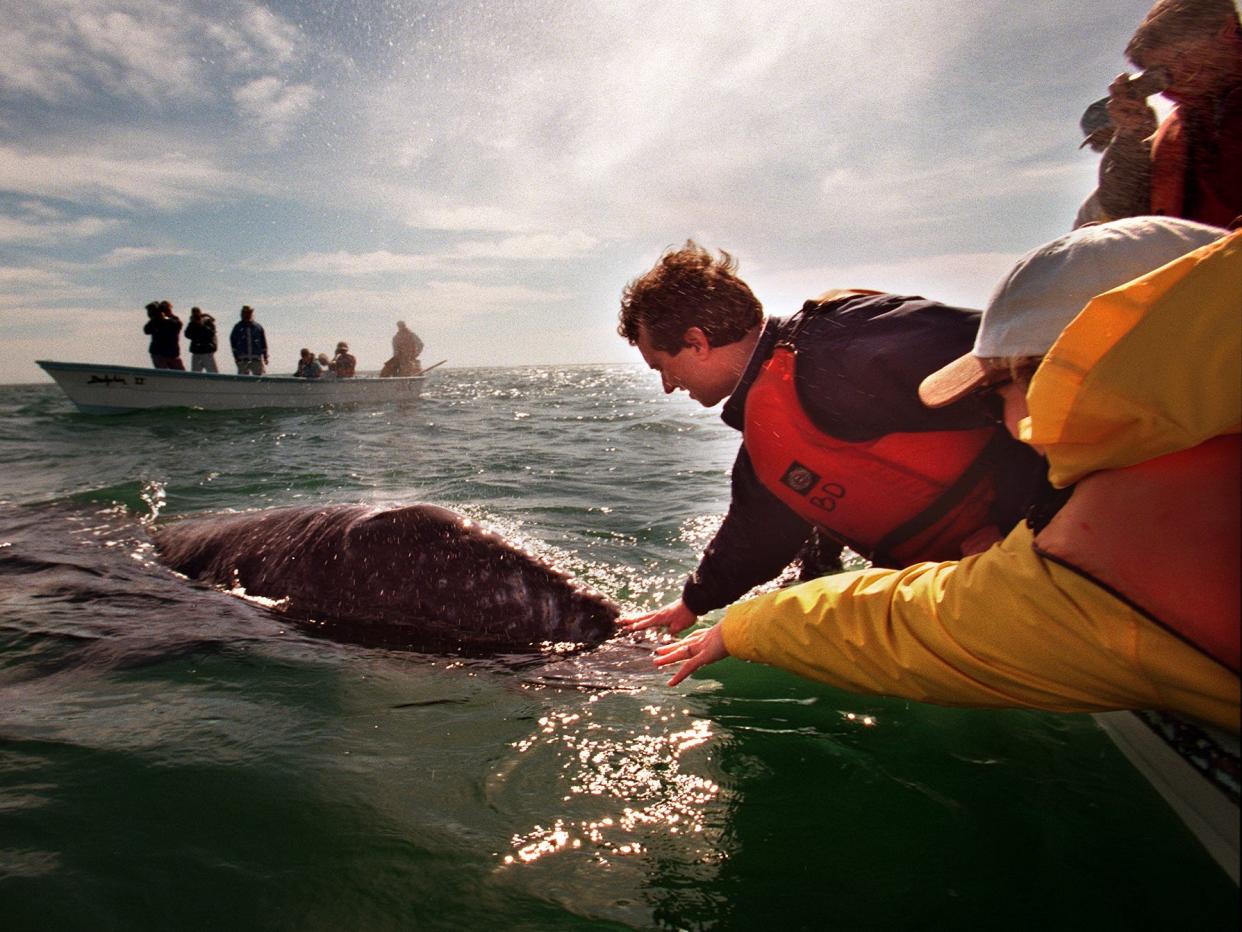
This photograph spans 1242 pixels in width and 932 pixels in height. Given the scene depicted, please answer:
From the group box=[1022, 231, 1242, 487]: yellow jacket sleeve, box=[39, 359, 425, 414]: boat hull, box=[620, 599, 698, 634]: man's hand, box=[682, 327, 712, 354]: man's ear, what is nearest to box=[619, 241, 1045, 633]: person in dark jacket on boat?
box=[682, 327, 712, 354]: man's ear

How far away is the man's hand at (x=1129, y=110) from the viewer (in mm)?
3254

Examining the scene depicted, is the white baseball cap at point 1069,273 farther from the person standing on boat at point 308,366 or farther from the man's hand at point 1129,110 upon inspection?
the person standing on boat at point 308,366

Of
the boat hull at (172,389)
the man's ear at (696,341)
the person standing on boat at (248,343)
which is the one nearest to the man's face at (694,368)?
the man's ear at (696,341)

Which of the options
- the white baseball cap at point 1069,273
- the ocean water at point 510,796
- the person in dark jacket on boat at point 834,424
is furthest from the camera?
the person in dark jacket on boat at point 834,424

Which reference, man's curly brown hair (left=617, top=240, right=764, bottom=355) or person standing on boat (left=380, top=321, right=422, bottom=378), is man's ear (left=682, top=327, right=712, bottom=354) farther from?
person standing on boat (left=380, top=321, right=422, bottom=378)

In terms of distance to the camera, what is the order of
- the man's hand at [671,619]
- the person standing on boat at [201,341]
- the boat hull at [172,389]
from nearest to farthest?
the man's hand at [671,619] → the boat hull at [172,389] → the person standing on boat at [201,341]

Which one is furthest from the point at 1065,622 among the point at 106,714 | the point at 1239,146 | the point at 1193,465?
the point at 106,714

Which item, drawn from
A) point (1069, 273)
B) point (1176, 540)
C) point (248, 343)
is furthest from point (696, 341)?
point (248, 343)

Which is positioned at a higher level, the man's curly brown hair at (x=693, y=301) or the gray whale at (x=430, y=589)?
the man's curly brown hair at (x=693, y=301)

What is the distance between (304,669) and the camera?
11.2 feet

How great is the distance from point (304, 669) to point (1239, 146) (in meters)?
4.46

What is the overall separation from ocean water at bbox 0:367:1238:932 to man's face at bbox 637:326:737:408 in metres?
1.25

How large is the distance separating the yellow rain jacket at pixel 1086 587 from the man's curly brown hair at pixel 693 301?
1612 millimetres

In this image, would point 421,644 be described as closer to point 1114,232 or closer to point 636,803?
point 636,803
